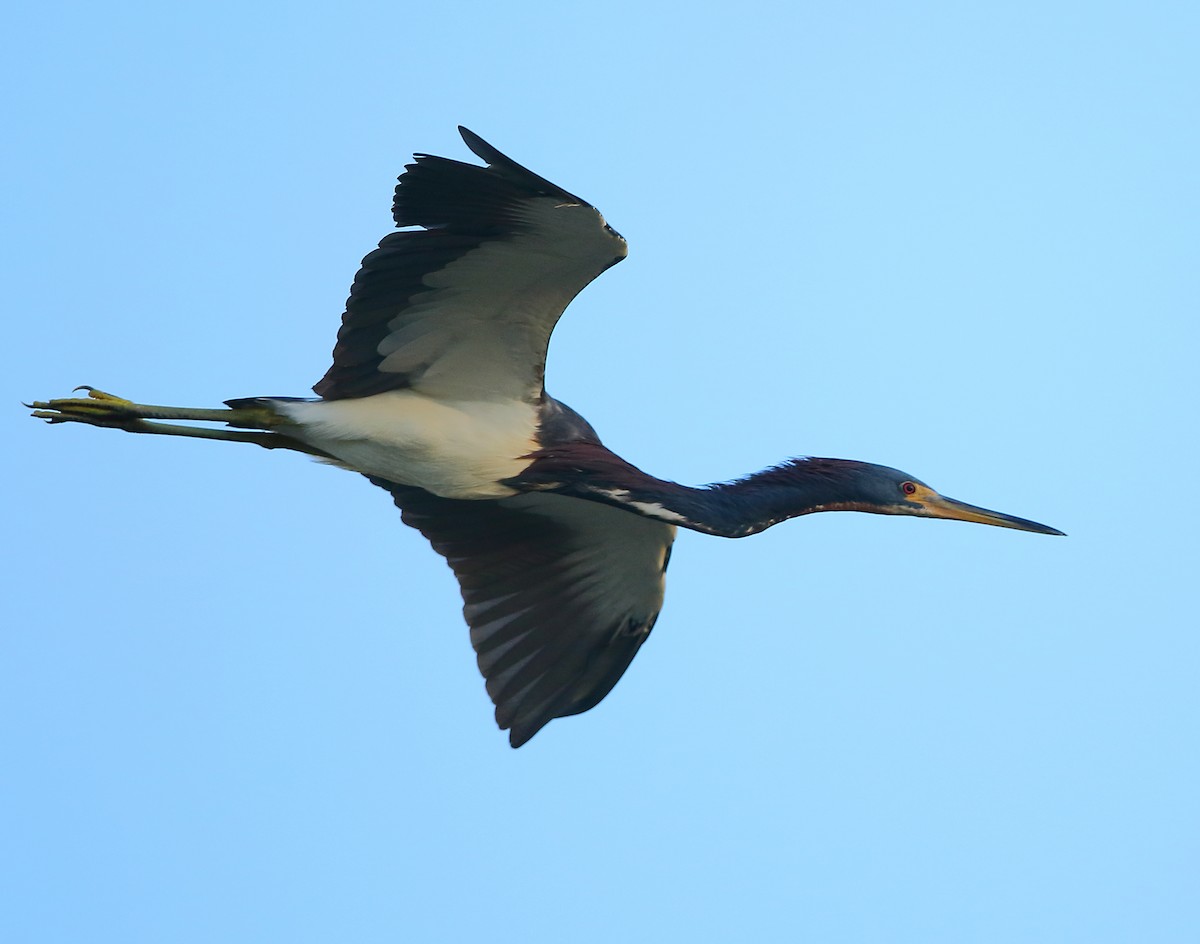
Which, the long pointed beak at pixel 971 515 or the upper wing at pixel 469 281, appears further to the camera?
the long pointed beak at pixel 971 515

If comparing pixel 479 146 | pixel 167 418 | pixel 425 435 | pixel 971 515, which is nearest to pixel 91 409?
pixel 167 418

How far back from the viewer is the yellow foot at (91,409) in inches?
358

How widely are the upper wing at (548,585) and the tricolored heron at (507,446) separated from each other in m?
0.01

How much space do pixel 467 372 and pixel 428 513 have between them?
116 cm

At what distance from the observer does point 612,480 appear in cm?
813

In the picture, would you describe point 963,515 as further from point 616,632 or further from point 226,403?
point 226,403

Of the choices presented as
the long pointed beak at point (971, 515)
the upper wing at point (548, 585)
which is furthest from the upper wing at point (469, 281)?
the long pointed beak at point (971, 515)

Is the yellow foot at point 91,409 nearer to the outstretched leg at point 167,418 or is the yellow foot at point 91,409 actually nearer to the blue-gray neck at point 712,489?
the outstretched leg at point 167,418

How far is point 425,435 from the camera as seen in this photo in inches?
336

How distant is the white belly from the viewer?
8492 mm

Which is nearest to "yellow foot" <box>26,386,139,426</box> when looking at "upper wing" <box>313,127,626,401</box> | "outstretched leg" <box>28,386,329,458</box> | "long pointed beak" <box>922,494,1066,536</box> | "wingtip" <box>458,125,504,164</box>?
"outstretched leg" <box>28,386,329,458</box>

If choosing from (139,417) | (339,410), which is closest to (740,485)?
(339,410)

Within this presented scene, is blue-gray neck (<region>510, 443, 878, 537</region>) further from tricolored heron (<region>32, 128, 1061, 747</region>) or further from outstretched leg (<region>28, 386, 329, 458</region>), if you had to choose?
outstretched leg (<region>28, 386, 329, 458</region>)

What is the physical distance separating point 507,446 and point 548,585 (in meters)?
1.24
